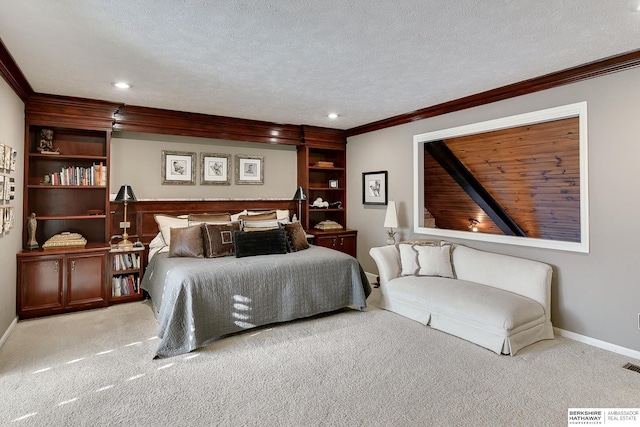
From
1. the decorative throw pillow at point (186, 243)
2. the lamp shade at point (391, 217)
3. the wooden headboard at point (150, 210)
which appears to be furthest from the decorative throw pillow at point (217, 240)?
the lamp shade at point (391, 217)

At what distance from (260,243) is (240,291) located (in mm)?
781

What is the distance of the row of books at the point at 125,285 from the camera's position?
427 cm

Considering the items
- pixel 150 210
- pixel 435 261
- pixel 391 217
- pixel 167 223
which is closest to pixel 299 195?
pixel 391 217

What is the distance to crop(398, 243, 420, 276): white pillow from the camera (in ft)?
13.3

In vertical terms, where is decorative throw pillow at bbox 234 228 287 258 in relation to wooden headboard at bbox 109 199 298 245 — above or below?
below

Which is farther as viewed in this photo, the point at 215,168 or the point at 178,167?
the point at 215,168

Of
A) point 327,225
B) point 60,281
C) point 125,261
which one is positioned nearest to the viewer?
point 60,281

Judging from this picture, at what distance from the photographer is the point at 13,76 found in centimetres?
313

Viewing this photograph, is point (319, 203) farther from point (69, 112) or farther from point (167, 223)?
point (69, 112)

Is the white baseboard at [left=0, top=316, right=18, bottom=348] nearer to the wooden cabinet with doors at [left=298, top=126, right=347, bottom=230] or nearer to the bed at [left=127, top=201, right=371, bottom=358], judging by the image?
the bed at [left=127, top=201, right=371, bottom=358]

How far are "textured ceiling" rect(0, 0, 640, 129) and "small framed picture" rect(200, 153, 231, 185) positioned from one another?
1.32 m

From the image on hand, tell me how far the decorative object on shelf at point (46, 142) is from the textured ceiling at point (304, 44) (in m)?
0.57

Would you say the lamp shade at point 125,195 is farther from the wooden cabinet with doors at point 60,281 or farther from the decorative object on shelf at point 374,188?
the decorative object on shelf at point 374,188

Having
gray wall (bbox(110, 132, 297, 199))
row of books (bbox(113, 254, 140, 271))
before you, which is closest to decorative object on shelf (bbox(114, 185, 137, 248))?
row of books (bbox(113, 254, 140, 271))
